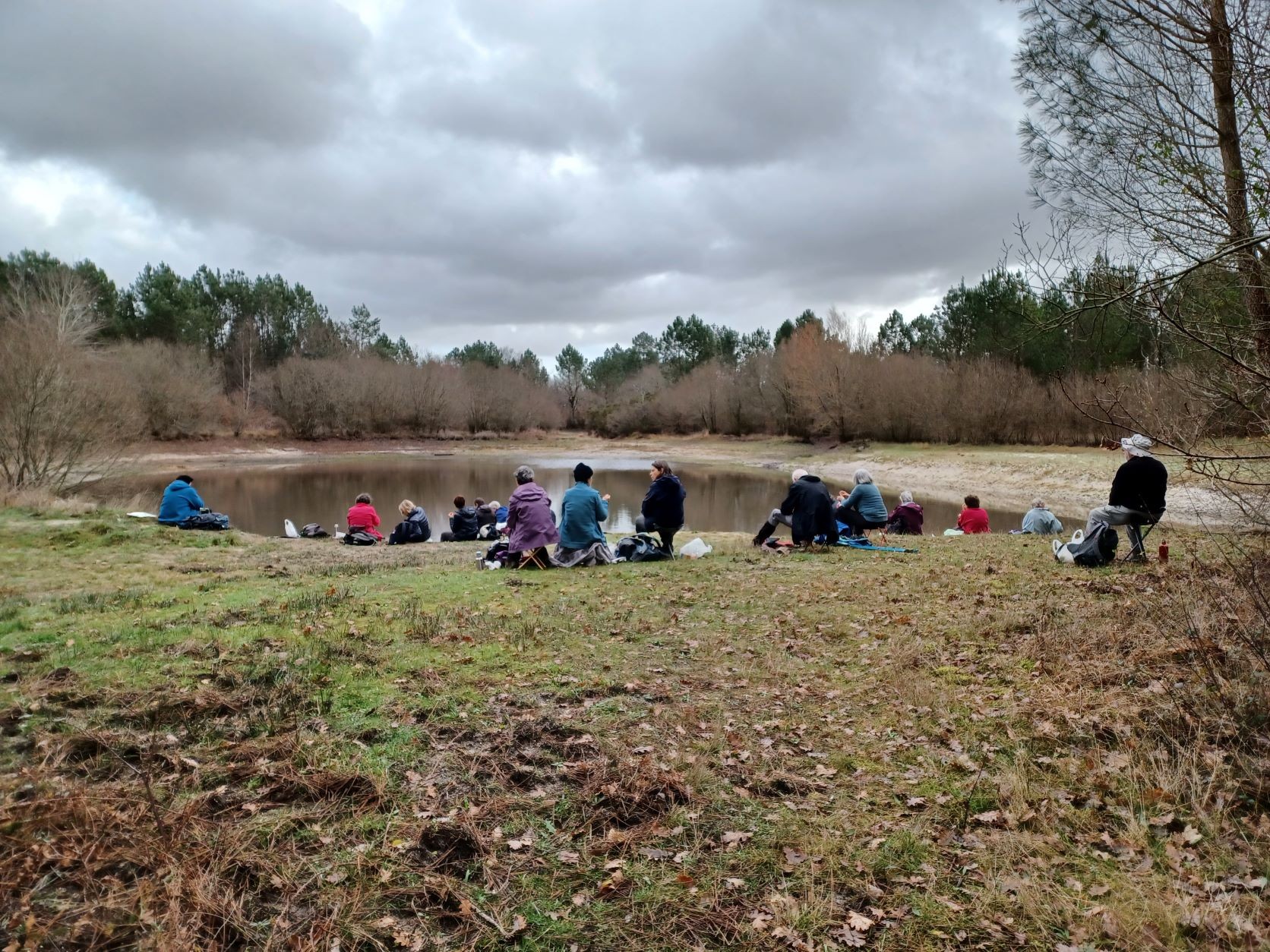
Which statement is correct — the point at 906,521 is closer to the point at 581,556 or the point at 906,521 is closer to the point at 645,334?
the point at 581,556

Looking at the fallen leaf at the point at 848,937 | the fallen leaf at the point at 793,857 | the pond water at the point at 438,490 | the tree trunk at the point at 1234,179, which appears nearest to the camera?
the fallen leaf at the point at 848,937

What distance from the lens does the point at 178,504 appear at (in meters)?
18.8

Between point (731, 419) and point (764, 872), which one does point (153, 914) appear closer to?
point (764, 872)

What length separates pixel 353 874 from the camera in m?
3.47

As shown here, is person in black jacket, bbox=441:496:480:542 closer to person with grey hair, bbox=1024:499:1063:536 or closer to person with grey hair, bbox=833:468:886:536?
person with grey hair, bbox=833:468:886:536

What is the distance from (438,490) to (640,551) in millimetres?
26798

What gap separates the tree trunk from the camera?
517 centimetres

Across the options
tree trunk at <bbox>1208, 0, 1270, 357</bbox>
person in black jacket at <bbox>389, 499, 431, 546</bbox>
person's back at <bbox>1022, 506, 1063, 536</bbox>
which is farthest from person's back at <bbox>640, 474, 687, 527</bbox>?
tree trunk at <bbox>1208, 0, 1270, 357</bbox>

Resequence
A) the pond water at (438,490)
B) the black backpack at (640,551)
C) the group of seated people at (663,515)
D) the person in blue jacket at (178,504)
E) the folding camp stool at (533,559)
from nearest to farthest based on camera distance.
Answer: the group of seated people at (663,515)
the folding camp stool at (533,559)
the black backpack at (640,551)
the person in blue jacket at (178,504)
the pond water at (438,490)

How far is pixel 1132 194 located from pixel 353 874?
23.7 feet

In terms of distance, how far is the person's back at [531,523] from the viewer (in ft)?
38.0

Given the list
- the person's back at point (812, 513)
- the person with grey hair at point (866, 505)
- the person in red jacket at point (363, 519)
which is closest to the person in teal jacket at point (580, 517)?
the person's back at point (812, 513)

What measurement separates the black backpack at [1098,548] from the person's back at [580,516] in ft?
21.6

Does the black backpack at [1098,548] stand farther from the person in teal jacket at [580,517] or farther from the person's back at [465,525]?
the person's back at [465,525]
